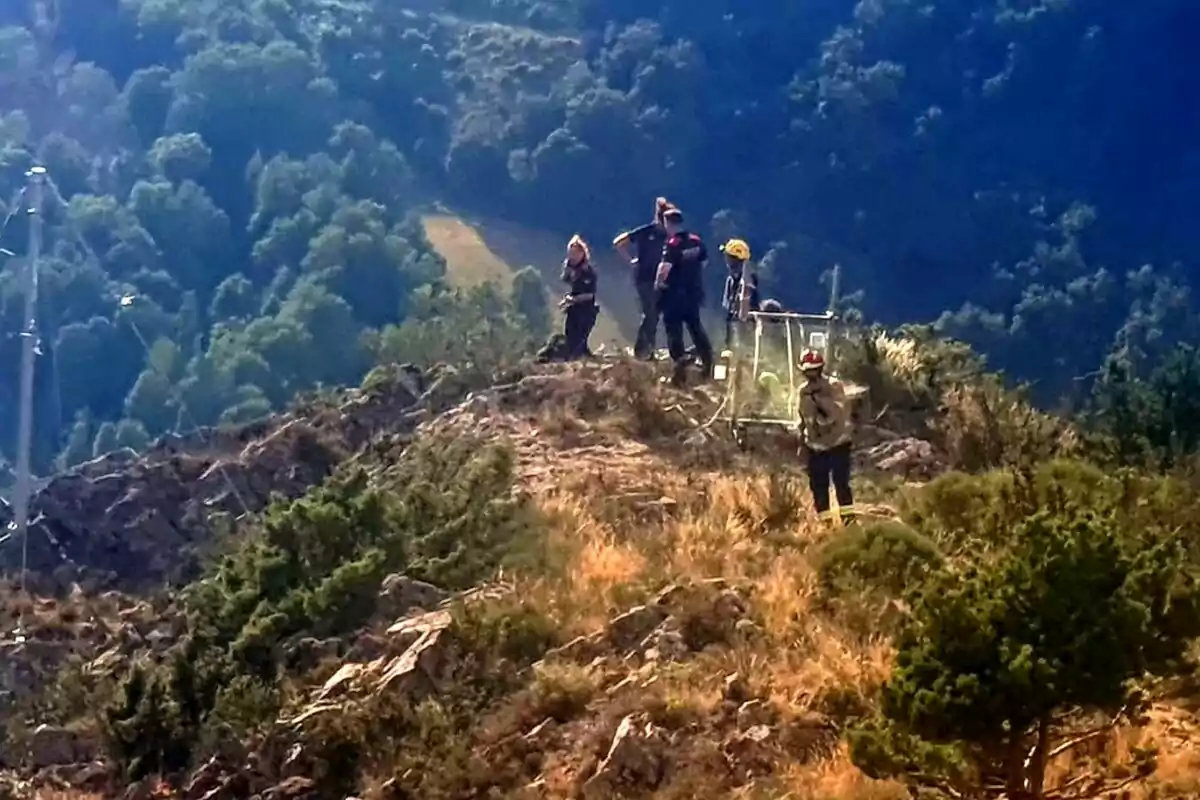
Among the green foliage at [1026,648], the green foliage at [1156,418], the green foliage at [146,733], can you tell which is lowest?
the green foliage at [146,733]

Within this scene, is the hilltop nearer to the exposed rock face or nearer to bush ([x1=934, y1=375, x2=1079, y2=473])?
bush ([x1=934, y1=375, x2=1079, y2=473])

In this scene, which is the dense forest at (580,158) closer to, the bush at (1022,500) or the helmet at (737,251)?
the helmet at (737,251)

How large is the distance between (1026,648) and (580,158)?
4745 cm

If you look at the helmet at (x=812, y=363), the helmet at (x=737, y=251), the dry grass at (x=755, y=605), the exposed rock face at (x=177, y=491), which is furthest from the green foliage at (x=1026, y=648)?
the exposed rock face at (x=177, y=491)

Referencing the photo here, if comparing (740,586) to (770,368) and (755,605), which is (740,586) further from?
(770,368)

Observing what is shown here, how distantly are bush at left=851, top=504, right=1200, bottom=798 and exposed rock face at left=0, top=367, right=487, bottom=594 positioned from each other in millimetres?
8019

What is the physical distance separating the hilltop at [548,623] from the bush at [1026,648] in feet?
0.44

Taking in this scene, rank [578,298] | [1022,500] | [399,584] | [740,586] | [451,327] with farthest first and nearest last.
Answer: [451,327]
[578,298]
[399,584]
[740,586]
[1022,500]

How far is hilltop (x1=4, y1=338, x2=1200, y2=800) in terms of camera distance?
597 cm

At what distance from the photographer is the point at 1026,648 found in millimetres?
4246

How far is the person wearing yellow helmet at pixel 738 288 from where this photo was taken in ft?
38.0

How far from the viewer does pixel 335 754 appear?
21.7 ft

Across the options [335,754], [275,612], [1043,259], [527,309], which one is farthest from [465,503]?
[1043,259]

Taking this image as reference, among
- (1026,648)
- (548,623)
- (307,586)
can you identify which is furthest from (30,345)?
(1026,648)
